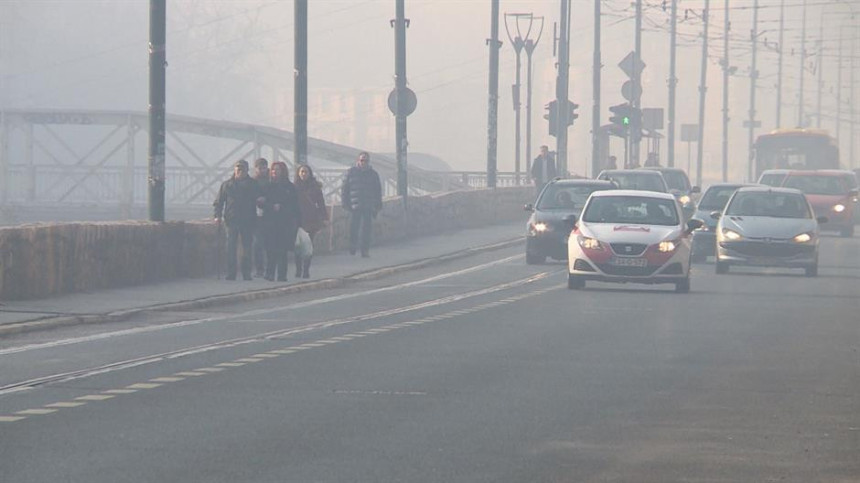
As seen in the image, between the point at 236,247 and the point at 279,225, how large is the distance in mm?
683

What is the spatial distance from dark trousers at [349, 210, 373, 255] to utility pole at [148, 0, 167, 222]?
7.44 metres

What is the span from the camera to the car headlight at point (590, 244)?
25.2 metres

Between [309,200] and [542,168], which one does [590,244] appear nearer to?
[309,200]

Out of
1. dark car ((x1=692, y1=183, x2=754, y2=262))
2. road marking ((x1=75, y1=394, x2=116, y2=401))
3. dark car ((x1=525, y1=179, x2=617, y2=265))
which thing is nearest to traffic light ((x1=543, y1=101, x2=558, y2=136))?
dark car ((x1=692, y1=183, x2=754, y2=262))

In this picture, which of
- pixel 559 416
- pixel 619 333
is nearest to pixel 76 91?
pixel 619 333

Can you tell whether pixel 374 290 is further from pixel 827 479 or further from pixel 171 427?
pixel 827 479

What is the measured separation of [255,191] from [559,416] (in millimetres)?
14840

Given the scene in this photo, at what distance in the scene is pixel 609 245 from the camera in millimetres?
25141

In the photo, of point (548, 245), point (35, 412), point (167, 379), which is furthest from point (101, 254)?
point (35, 412)

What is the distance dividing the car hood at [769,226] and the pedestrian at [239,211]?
27.0 feet

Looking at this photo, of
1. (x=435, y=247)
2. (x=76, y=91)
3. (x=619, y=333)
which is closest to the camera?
(x=619, y=333)

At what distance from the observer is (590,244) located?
82.7 feet

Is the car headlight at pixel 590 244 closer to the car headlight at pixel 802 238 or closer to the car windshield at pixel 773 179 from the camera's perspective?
the car headlight at pixel 802 238

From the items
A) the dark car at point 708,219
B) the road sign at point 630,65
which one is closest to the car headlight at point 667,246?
the dark car at point 708,219
